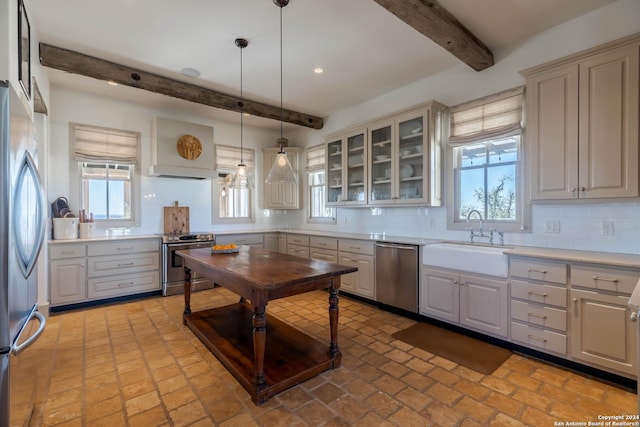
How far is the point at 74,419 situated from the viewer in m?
1.82

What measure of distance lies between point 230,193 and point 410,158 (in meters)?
3.40

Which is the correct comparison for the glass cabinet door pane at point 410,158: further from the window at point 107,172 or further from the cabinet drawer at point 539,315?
the window at point 107,172

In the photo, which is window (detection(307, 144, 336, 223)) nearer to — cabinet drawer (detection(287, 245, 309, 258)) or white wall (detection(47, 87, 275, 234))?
cabinet drawer (detection(287, 245, 309, 258))

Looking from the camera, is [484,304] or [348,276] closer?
[484,304]

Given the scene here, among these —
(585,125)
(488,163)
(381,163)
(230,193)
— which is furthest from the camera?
(230,193)

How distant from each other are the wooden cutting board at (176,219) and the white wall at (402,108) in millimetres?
91

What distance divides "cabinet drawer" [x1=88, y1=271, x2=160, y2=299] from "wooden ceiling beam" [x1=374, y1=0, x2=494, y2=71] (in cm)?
431

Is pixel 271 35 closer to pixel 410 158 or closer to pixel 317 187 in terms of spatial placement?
pixel 410 158

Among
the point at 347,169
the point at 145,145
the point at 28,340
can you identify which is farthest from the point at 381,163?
the point at 28,340

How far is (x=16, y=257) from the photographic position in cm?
136

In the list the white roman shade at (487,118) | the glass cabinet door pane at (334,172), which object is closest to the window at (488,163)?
the white roman shade at (487,118)

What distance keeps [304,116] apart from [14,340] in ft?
15.2

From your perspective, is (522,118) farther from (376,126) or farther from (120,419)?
(120,419)

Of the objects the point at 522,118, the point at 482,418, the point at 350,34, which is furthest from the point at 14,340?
the point at 522,118
